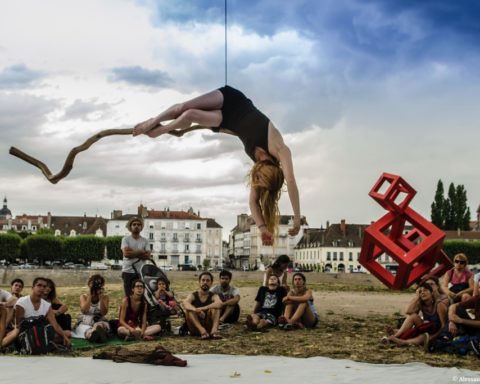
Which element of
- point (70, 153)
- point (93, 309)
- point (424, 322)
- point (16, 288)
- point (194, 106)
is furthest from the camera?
point (93, 309)

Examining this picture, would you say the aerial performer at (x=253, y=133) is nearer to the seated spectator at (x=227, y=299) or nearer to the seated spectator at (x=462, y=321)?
the seated spectator at (x=462, y=321)

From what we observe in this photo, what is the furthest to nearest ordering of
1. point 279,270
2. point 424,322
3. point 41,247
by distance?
1. point 41,247
2. point 279,270
3. point 424,322

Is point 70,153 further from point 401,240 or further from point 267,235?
point 401,240

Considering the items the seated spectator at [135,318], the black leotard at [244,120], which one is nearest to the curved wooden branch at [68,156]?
the black leotard at [244,120]

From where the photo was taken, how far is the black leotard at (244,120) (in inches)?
332

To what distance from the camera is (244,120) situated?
335 inches

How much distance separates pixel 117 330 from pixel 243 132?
4.88m

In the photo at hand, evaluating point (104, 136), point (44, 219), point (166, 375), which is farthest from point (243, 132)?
point (44, 219)

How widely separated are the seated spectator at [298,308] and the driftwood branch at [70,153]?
531cm

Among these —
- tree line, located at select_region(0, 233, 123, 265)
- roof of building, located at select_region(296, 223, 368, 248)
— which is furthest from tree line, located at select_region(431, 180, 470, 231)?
tree line, located at select_region(0, 233, 123, 265)

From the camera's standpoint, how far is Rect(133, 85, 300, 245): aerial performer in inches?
327

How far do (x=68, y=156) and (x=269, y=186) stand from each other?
9.04 feet

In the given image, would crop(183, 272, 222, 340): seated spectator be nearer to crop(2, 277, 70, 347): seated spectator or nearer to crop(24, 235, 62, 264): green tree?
crop(2, 277, 70, 347): seated spectator

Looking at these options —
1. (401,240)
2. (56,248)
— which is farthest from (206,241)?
(401,240)
